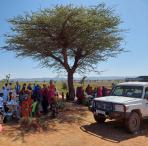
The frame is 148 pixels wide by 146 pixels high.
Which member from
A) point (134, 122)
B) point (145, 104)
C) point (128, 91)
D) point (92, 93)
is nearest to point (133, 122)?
point (134, 122)

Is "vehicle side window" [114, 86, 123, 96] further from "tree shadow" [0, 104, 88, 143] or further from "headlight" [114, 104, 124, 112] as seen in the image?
"tree shadow" [0, 104, 88, 143]

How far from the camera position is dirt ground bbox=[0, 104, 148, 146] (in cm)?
1190

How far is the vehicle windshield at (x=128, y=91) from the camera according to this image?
1426 cm

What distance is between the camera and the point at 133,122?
13.7 meters

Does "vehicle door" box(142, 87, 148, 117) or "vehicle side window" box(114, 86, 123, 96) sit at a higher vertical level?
"vehicle side window" box(114, 86, 123, 96)

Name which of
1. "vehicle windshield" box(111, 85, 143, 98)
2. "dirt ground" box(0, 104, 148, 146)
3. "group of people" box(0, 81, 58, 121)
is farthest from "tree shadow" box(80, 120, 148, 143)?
"group of people" box(0, 81, 58, 121)

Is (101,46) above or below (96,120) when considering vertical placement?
above

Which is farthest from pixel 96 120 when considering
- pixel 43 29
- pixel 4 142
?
pixel 43 29

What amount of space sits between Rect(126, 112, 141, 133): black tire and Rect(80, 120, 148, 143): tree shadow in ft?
0.68

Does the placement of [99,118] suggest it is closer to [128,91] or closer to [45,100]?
[128,91]

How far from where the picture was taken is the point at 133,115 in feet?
44.8

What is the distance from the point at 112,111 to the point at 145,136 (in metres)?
1.68

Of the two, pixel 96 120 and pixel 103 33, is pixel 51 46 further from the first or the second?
pixel 96 120

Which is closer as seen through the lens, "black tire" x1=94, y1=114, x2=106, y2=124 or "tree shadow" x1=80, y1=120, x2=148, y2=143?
"tree shadow" x1=80, y1=120, x2=148, y2=143
